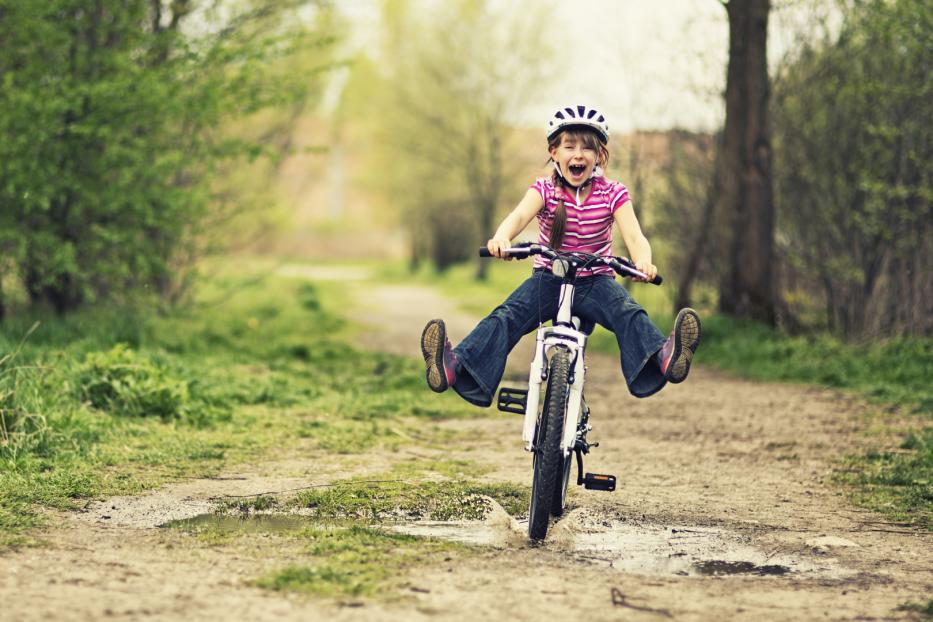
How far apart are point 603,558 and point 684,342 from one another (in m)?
1.08

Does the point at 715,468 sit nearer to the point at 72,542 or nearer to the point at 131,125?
the point at 72,542

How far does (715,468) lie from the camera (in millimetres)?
7664

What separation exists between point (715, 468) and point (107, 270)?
7245 millimetres

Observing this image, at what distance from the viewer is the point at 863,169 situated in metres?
Answer: 13.7

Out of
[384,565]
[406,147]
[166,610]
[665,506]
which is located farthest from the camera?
[406,147]

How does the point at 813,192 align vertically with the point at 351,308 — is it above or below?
above

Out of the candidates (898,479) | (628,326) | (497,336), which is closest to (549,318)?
(497,336)

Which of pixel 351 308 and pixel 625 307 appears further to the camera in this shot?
pixel 351 308

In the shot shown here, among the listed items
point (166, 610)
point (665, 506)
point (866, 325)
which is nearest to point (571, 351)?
point (665, 506)

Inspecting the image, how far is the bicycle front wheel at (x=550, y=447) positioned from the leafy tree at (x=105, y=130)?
281 inches

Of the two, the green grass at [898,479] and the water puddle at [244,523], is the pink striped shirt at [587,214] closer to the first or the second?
the water puddle at [244,523]

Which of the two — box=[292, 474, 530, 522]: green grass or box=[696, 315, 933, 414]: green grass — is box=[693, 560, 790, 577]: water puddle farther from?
box=[696, 315, 933, 414]: green grass

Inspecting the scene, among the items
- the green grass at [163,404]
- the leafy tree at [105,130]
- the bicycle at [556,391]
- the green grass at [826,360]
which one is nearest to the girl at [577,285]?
the bicycle at [556,391]

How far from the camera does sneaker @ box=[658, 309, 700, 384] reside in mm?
5375
